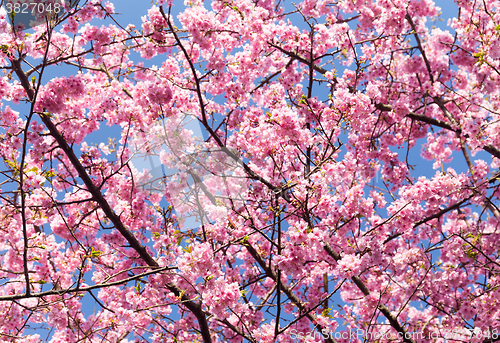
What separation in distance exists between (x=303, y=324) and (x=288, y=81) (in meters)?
4.19

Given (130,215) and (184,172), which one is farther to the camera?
(130,215)

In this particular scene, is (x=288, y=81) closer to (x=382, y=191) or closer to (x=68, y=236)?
(x=382, y=191)

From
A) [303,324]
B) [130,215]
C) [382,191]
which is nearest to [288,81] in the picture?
[382,191]

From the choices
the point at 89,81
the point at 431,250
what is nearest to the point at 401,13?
the point at 431,250

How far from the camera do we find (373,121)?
7340mm

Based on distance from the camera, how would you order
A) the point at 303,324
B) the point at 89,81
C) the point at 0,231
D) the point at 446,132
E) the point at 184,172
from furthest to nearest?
the point at 446,132
the point at 89,81
the point at 0,231
the point at 303,324
the point at 184,172

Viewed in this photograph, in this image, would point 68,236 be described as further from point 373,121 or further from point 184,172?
point 373,121

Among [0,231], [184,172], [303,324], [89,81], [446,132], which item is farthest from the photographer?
[446,132]

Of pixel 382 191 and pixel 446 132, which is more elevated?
pixel 446 132

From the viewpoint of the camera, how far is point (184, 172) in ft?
18.1

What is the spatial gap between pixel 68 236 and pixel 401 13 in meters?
6.90

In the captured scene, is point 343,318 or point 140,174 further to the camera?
point 343,318

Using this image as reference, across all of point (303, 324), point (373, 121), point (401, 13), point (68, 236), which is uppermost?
point (401, 13)

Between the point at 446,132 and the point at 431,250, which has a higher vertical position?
the point at 446,132
